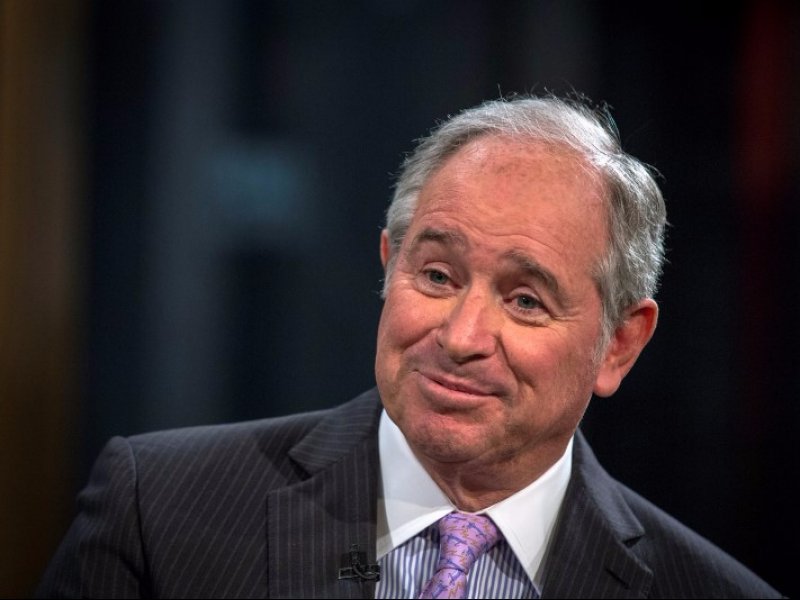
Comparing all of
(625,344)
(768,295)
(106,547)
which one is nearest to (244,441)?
(106,547)

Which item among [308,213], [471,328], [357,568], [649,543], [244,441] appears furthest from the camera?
[308,213]

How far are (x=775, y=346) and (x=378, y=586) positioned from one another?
4.14ft

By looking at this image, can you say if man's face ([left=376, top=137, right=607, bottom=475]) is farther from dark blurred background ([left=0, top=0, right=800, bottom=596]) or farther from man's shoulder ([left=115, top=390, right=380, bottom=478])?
dark blurred background ([left=0, top=0, right=800, bottom=596])

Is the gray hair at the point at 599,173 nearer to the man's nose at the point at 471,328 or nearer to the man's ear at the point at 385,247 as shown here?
the man's ear at the point at 385,247

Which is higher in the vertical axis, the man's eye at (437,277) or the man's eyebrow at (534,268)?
the man's eyebrow at (534,268)

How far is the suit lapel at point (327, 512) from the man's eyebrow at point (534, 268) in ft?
1.64

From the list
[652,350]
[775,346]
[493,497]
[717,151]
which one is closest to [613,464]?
[652,350]

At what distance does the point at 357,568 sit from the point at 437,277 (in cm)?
58

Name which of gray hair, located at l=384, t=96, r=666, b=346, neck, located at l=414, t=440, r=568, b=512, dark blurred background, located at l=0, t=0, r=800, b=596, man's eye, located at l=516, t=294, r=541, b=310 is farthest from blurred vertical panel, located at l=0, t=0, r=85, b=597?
man's eye, located at l=516, t=294, r=541, b=310

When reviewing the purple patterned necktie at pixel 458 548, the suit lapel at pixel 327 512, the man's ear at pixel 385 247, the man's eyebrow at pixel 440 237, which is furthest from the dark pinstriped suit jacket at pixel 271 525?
the man's eyebrow at pixel 440 237

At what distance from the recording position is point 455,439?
1.82 metres

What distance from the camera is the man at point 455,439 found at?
1.83 meters

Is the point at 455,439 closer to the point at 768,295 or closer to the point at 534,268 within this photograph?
the point at 534,268

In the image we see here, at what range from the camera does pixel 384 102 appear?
2.43 metres
